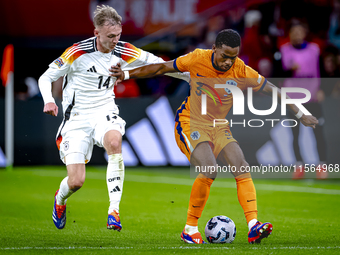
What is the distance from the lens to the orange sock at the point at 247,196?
18.3 ft

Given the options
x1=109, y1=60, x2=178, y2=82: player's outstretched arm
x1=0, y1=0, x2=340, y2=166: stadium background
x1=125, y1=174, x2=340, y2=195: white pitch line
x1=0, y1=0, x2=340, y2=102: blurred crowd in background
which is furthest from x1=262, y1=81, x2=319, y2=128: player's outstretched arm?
x1=0, y1=0, x2=340, y2=102: blurred crowd in background

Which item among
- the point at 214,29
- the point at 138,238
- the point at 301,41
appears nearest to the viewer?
the point at 138,238

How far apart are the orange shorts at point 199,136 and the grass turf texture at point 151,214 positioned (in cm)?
99

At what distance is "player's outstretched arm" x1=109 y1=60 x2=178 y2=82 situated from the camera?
6004 mm

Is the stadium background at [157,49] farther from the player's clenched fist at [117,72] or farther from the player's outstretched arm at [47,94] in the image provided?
the player's outstretched arm at [47,94]

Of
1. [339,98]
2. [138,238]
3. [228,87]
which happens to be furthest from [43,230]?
[339,98]

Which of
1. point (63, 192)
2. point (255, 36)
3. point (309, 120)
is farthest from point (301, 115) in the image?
point (255, 36)

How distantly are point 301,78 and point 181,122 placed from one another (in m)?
5.06

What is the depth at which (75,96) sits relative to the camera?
6238mm

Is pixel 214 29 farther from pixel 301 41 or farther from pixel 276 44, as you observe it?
pixel 301 41

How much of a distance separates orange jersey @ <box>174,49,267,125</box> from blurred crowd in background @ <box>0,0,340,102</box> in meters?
5.20

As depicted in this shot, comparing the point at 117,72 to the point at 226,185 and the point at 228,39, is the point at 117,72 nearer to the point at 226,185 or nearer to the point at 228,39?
the point at 228,39

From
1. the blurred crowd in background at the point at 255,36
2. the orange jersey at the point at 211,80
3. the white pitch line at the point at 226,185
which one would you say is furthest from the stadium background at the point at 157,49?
the orange jersey at the point at 211,80

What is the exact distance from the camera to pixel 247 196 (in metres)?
5.64
